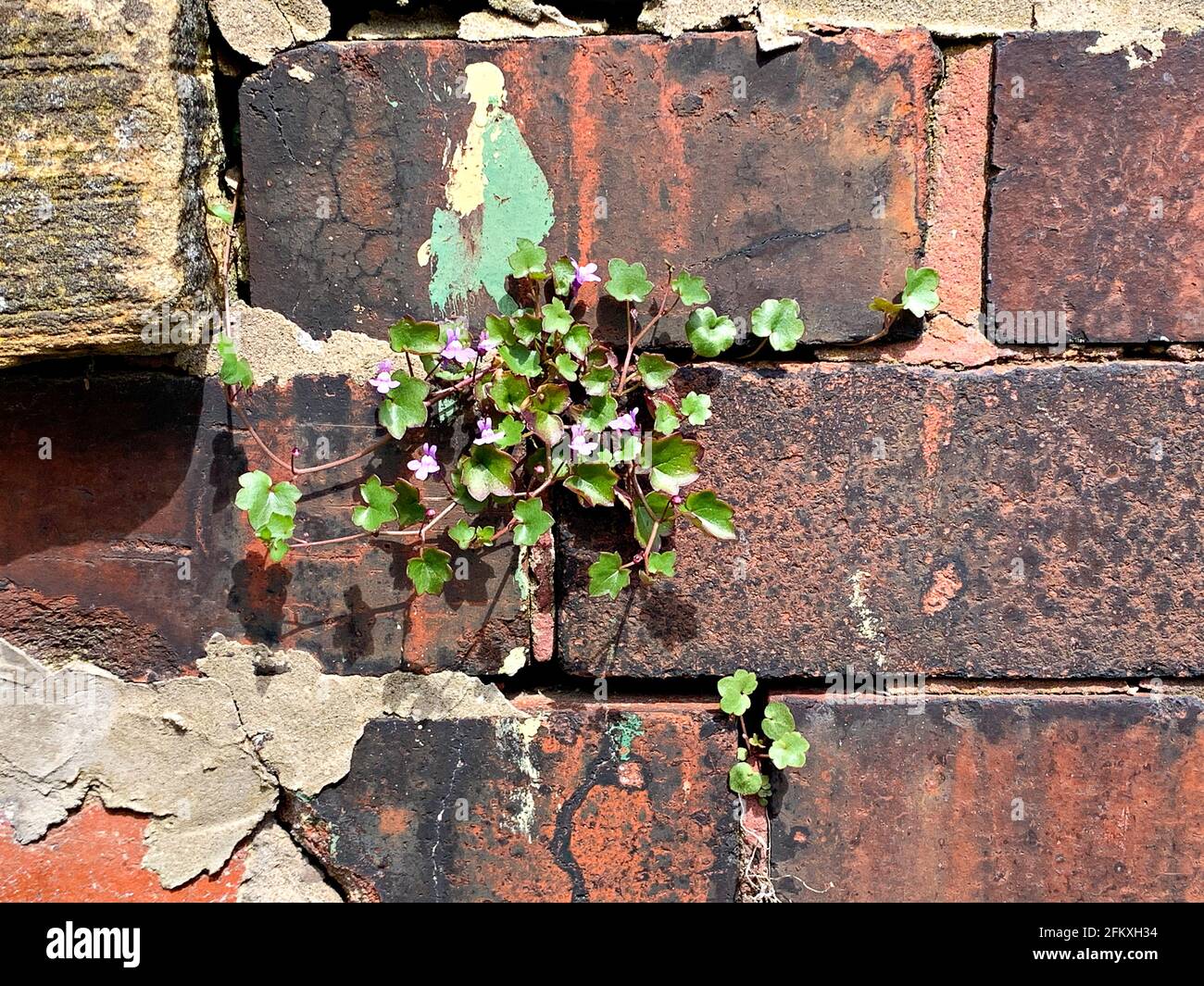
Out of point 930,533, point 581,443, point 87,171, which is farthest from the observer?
point 930,533

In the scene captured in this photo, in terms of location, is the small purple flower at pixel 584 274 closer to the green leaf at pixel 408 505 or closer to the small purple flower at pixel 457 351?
the small purple flower at pixel 457 351

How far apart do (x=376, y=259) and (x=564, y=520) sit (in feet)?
1.80

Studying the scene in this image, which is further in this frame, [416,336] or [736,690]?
[736,690]

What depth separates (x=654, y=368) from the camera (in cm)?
145

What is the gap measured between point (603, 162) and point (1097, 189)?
2.72ft

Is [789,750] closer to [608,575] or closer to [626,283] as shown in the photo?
[608,575]

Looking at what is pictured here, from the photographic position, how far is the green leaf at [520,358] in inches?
56.5

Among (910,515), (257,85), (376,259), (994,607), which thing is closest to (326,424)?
(376,259)

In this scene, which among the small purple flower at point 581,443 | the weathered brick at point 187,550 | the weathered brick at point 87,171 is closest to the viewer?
the weathered brick at point 87,171

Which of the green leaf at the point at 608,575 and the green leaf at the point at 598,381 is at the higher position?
the green leaf at the point at 598,381

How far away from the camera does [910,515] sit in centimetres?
153

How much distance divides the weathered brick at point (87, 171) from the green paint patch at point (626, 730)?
1.01m

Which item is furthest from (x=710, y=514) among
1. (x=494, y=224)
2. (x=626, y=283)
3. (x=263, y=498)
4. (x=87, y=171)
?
(x=87, y=171)

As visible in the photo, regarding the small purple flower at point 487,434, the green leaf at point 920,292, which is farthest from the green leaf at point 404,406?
the green leaf at point 920,292
